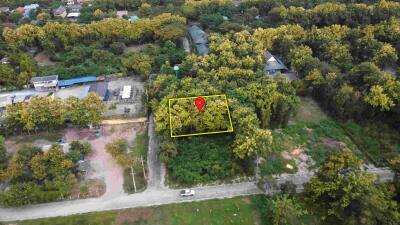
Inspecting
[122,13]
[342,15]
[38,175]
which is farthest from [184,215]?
[122,13]

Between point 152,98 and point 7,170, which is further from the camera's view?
point 152,98

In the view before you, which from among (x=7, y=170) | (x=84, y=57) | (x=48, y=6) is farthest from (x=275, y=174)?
(x=48, y=6)

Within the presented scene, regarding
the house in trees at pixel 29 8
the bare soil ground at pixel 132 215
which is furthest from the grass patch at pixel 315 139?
the house in trees at pixel 29 8

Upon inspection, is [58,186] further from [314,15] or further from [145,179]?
[314,15]

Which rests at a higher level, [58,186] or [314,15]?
[314,15]

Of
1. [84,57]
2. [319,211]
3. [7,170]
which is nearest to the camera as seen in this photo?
[319,211]

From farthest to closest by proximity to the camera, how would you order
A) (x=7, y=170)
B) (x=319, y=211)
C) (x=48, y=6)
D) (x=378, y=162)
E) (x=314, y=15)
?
1. (x=48, y=6)
2. (x=314, y=15)
3. (x=378, y=162)
4. (x=7, y=170)
5. (x=319, y=211)

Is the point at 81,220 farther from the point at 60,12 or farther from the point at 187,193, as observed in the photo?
the point at 60,12
